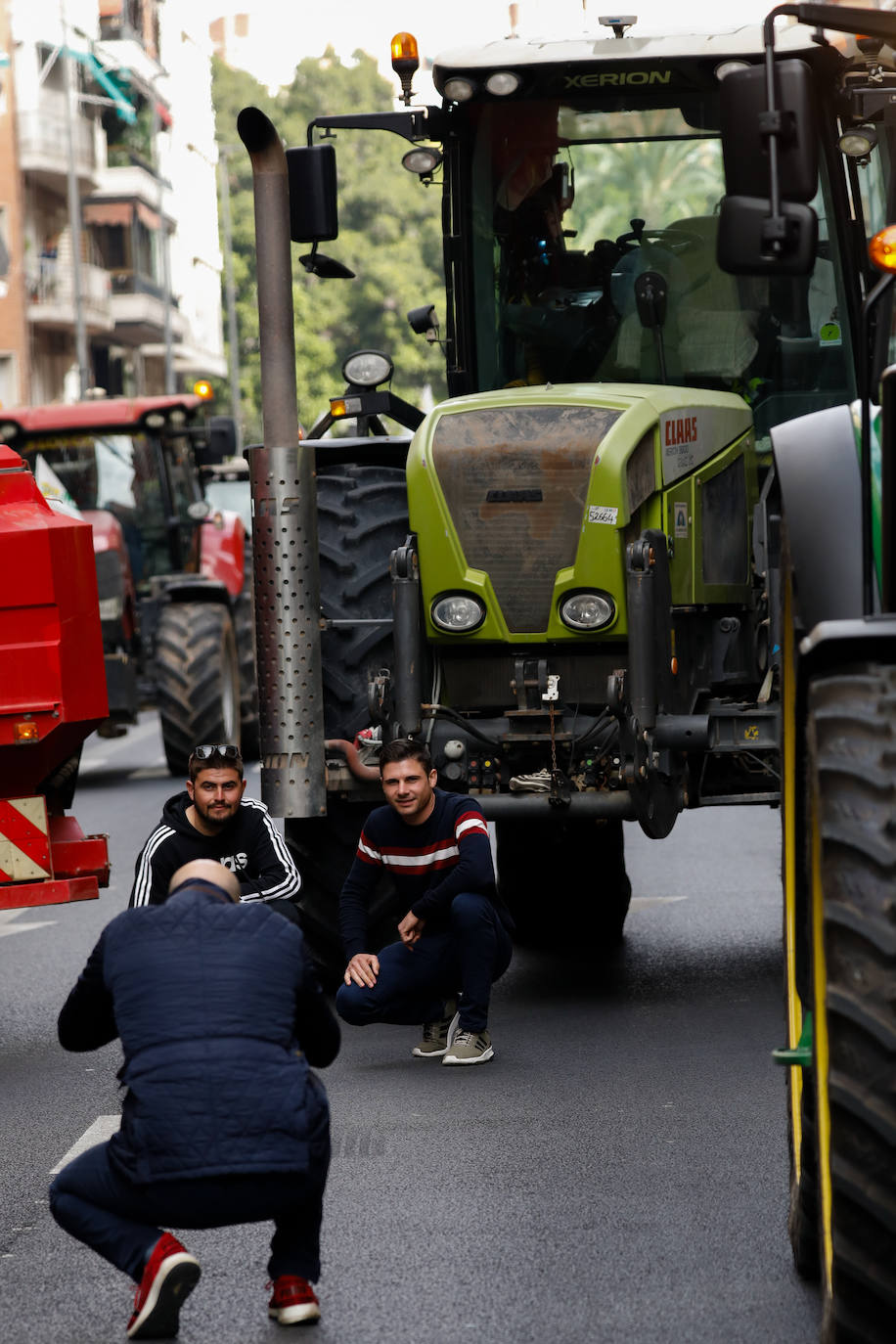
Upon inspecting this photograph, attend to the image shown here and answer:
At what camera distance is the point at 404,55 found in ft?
28.9

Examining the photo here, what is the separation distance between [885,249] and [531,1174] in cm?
278

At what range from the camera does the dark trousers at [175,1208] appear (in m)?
4.74

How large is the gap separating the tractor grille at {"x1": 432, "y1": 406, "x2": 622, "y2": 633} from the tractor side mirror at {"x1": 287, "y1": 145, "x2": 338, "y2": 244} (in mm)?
864

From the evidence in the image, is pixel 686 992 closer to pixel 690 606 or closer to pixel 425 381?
pixel 690 606

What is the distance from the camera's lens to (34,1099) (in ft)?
24.8

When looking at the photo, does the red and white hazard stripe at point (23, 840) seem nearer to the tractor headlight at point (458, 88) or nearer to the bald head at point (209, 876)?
the tractor headlight at point (458, 88)

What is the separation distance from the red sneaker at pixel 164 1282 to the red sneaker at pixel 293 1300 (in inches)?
8.3

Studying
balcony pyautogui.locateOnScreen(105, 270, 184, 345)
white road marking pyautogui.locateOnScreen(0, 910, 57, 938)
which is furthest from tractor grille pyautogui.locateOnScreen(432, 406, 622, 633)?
balcony pyautogui.locateOnScreen(105, 270, 184, 345)

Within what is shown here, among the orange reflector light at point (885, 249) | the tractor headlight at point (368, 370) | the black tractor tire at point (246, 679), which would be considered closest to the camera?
the orange reflector light at point (885, 249)

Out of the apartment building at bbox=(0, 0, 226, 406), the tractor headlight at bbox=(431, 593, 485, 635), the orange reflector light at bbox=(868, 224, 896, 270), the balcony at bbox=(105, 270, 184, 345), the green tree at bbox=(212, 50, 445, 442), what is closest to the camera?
the orange reflector light at bbox=(868, 224, 896, 270)

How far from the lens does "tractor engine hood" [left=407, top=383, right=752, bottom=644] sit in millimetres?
8344

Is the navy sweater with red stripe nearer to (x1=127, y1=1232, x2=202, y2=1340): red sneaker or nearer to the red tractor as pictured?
(x1=127, y1=1232, x2=202, y2=1340): red sneaker

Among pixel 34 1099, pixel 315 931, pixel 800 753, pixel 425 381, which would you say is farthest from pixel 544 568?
pixel 425 381

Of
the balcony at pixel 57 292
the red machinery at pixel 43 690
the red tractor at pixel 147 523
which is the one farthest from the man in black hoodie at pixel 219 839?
the balcony at pixel 57 292
